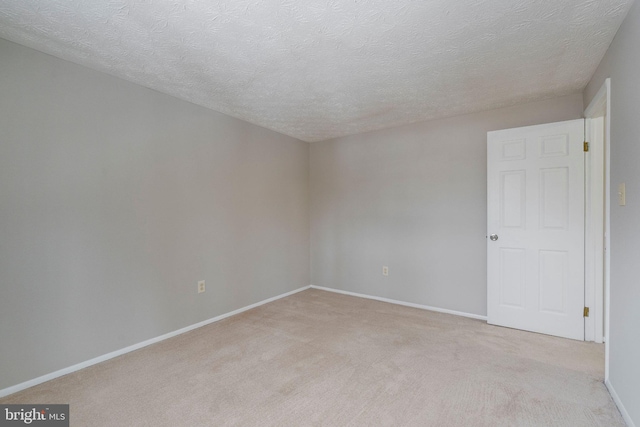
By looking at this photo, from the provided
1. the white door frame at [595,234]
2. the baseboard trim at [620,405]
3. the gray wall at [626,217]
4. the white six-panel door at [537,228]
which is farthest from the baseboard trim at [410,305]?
the gray wall at [626,217]

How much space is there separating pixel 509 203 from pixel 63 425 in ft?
12.6

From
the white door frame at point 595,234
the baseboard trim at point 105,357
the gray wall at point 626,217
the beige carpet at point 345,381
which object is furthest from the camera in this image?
the white door frame at point 595,234

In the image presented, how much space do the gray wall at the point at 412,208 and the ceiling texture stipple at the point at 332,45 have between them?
1.77ft

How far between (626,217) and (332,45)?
203 centimetres

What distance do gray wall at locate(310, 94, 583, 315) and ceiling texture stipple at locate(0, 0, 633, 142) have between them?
0.54m

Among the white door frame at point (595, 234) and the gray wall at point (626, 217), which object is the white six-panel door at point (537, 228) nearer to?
the white door frame at point (595, 234)

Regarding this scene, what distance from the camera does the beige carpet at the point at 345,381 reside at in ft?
5.74

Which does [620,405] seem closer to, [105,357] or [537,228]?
[537,228]

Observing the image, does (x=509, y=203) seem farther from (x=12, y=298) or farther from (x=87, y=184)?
(x=12, y=298)

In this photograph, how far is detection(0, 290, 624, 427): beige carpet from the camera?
175 cm

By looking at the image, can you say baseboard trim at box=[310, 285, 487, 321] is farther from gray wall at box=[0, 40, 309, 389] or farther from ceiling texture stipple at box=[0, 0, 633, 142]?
ceiling texture stipple at box=[0, 0, 633, 142]

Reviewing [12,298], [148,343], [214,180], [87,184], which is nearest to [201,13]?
[87,184]

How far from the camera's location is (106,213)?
2445mm

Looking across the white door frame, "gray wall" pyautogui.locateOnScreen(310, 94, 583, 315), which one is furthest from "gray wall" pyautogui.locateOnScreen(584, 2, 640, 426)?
"gray wall" pyautogui.locateOnScreen(310, 94, 583, 315)
